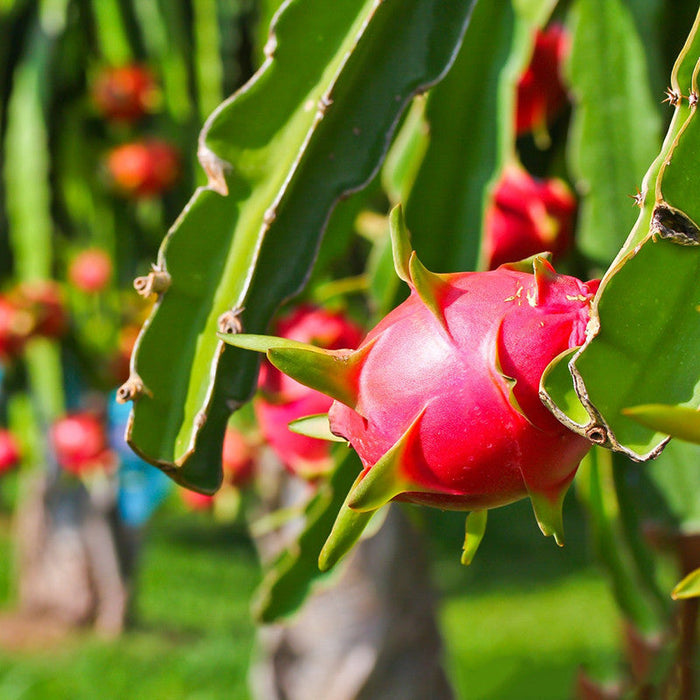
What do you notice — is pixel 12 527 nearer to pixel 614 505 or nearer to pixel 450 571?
pixel 450 571

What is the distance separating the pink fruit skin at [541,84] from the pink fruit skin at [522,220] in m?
0.12

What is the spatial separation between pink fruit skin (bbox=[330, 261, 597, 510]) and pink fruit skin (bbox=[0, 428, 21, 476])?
6.49 feet

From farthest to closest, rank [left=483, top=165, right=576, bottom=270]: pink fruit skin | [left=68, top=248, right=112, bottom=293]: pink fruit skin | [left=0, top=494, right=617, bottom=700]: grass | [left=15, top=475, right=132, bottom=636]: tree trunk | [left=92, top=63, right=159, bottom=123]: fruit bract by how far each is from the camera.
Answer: [left=15, top=475, right=132, bottom=636]: tree trunk → [left=0, top=494, right=617, bottom=700]: grass → [left=68, top=248, right=112, bottom=293]: pink fruit skin → [left=92, top=63, right=159, bottom=123]: fruit bract → [left=483, top=165, right=576, bottom=270]: pink fruit skin

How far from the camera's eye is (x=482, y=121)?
85 cm

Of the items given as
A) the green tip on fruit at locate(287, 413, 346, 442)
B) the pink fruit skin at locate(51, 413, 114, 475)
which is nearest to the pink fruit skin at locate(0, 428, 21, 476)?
the pink fruit skin at locate(51, 413, 114, 475)

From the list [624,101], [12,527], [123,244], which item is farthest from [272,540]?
[12,527]

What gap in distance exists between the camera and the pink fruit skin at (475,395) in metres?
0.42

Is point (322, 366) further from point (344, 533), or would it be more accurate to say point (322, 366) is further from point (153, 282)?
point (153, 282)

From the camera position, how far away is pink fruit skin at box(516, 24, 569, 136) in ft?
3.34

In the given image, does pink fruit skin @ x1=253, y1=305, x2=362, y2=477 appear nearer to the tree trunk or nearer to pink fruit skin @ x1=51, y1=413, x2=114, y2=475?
pink fruit skin @ x1=51, y1=413, x2=114, y2=475

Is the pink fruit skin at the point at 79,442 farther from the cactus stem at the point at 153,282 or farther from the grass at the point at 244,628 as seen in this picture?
the cactus stem at the point at 153,282

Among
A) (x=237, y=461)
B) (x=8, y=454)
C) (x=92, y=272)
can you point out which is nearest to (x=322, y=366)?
(x=237, y=461)

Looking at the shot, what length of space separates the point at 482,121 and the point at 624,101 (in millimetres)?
133

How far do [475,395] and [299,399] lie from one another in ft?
1.68
